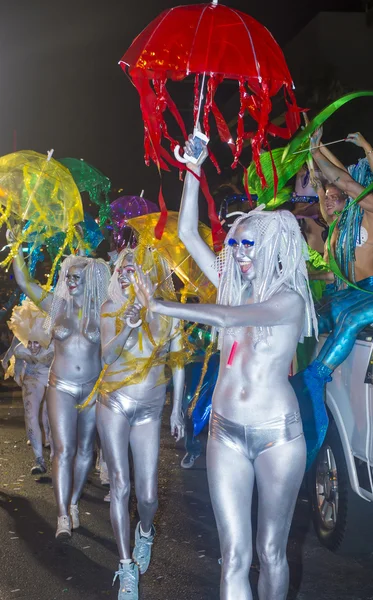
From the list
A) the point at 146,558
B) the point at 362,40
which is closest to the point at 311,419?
the point at 146,558

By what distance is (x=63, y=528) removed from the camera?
20.8ft

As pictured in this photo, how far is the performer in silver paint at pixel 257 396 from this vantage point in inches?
148

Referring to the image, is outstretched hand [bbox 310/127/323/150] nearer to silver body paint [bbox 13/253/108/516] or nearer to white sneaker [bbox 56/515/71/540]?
silver body paint [bbox 13/253/108/516]

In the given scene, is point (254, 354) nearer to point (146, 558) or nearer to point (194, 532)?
point (146, 558)

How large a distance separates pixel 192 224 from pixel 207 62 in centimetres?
80

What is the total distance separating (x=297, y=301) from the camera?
3988 millimetres

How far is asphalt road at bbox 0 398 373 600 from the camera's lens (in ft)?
17.4

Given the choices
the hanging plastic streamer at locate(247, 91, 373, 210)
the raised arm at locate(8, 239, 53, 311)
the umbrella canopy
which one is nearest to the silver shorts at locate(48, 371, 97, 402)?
the raised arm at locate(8, 239, 53, 311)

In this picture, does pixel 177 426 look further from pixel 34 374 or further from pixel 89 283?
pixel 34 374

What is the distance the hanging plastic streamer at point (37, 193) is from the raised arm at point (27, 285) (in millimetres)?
90

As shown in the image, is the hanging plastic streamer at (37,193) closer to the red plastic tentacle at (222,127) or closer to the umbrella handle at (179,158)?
the red plastic tentacle at (222,127)

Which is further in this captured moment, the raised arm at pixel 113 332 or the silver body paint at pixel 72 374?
the silver body paint at pixel 72 374

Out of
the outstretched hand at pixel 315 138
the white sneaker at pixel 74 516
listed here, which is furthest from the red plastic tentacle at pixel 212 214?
the white sneaker at pixel 74 516

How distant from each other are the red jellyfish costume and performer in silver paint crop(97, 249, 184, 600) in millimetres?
1497
